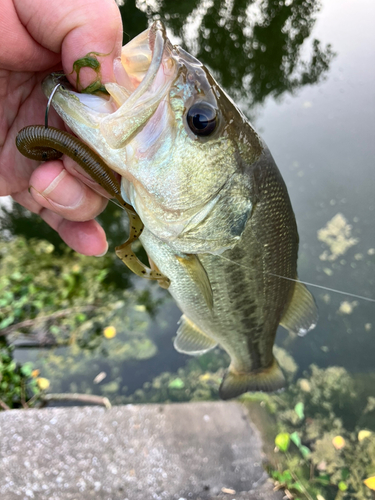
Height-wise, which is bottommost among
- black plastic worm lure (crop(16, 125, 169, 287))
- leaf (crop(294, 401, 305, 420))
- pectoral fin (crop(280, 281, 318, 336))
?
leaf (crop(294, 401, 305, 420))

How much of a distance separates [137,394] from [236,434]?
1.00 m

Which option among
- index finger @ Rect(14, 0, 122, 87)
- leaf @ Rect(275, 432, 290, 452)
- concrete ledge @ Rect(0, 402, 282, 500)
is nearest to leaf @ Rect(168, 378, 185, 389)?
concrete ledge @ Rect(0, 402, 282, 500)

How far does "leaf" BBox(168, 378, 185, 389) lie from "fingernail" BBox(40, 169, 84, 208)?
7.79 feet

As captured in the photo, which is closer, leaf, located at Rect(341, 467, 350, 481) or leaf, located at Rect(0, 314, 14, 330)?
leaf, located at Rect(341, 467, 350, 481)

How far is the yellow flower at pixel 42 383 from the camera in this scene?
3.13 metres

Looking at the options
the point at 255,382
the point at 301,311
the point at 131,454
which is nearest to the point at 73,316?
the point at 131,454

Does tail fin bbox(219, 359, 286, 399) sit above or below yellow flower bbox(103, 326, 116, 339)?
above

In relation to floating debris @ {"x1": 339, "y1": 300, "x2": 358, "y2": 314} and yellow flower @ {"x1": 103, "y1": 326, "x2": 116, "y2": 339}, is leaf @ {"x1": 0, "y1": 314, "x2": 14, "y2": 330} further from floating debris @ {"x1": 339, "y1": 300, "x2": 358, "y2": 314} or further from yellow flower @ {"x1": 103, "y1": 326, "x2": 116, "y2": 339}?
floating debris @ {"x1": 339, "y1": 300, "x2": 358, "y2": 314}

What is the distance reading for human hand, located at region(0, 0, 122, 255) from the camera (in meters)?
1.18

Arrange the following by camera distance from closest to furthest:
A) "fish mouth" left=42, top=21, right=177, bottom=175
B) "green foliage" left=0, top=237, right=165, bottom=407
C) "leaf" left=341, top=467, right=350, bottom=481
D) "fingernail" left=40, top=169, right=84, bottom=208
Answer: "fish mouth" left=42, top=21, right=177, bottom=175, "fingernail" left=40, top=169, right=84, bottom=208, "leaf" left=341, top=467, right=350, bottom=481, "green foliage" left=0, top=237, right=165, bottom=407

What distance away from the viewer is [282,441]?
2803 mm

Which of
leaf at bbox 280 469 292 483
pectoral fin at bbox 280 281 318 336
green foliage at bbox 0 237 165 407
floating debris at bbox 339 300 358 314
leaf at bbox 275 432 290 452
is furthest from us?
floating debris at bbox 339 300 358 314

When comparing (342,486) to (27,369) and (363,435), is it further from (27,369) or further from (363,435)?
(27,369)

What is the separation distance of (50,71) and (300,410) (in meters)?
3.21
